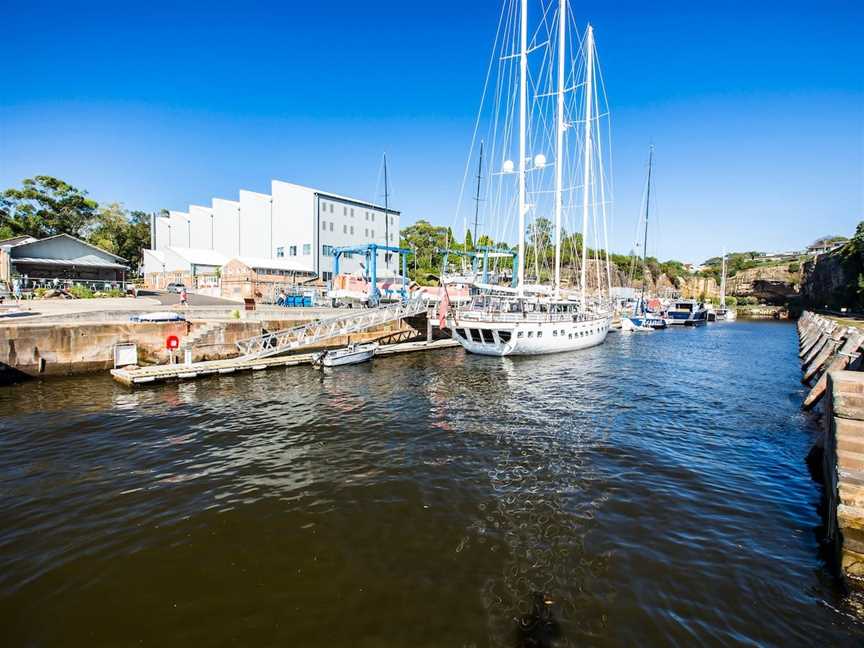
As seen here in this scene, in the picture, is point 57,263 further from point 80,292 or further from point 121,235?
point 121,235

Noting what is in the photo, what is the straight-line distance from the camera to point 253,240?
229ft

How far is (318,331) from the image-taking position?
95.1ft

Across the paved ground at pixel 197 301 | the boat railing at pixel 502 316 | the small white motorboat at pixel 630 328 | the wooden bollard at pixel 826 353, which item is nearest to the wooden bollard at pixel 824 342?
the wooden bollard at pixel 826 353

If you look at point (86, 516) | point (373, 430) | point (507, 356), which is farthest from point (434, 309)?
point (86, 516)

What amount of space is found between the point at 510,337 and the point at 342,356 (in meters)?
12.0

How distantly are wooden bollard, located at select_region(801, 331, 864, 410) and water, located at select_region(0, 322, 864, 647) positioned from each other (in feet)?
2.84

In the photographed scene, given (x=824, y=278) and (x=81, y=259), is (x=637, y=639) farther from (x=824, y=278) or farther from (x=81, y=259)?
(x=824, y=278)

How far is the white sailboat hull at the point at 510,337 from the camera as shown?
30656 millimetres

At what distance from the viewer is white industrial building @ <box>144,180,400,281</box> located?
63.2m

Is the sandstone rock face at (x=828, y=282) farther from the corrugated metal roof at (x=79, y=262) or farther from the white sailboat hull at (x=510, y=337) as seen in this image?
the corrugated metal roof at (x=79, y=262)

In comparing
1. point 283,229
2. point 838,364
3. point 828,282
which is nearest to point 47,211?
point 283,229

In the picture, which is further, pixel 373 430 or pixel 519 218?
pixel 519 218

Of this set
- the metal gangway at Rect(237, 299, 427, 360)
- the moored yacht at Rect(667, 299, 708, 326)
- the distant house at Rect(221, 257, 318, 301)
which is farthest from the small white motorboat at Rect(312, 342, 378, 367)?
the moored yacht at Rect(667, 299, 708, 326)

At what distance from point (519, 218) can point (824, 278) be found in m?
77.2
